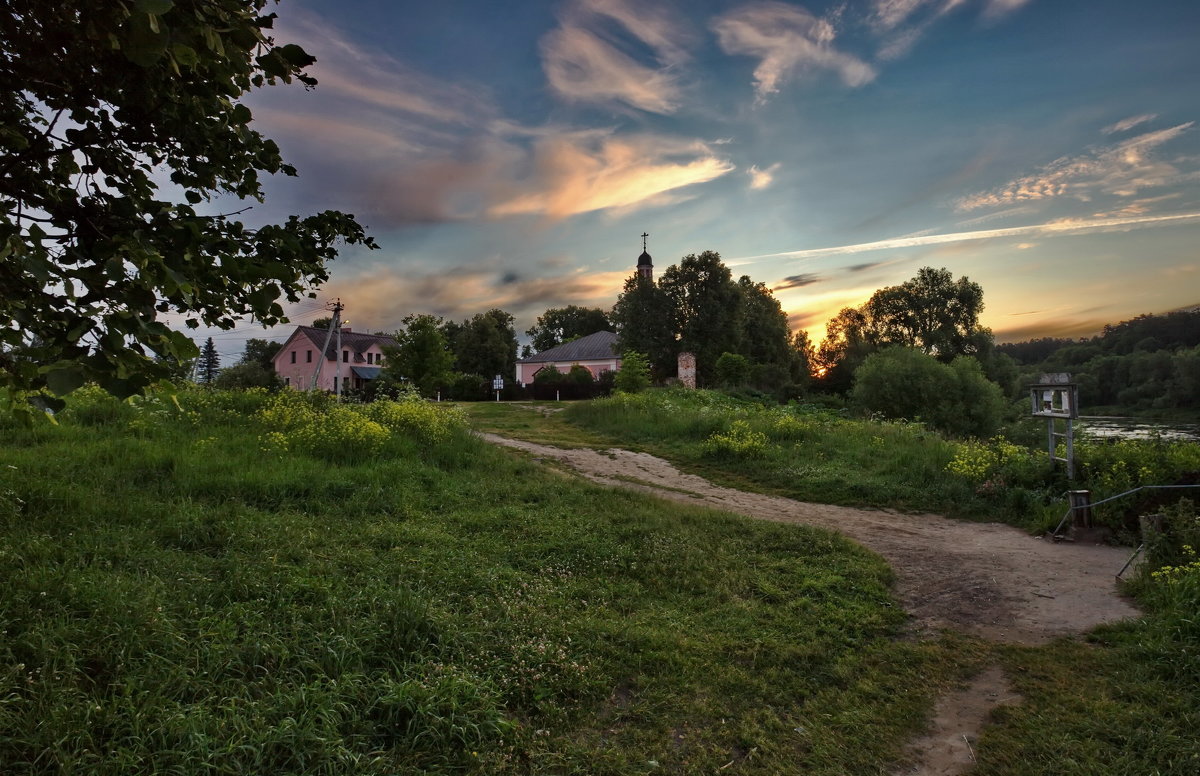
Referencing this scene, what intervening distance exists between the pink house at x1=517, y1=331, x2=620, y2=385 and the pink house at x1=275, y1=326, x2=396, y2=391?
11734 millimetres

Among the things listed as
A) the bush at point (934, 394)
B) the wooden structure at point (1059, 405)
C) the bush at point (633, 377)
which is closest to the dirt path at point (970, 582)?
the wooden structure at point (1059, 405)

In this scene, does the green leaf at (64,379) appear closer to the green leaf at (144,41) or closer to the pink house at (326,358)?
the green leaf at (144,41)

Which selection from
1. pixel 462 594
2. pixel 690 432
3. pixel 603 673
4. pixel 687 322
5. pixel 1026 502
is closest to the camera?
pixel 603 673

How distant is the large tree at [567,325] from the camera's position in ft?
221

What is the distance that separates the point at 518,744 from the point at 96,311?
8.42ft

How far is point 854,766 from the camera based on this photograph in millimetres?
2824

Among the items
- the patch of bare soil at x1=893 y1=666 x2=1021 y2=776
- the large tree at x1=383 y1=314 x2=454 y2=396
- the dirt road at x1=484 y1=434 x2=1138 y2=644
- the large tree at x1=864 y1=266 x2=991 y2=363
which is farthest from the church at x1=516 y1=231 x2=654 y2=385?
the patch of bare soil at x1=893 y1=666 x2=1021 y2=776

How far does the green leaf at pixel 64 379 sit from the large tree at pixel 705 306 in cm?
3395

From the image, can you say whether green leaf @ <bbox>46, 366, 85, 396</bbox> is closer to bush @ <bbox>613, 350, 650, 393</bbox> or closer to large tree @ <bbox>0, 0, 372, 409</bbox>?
large tree @ <bbox>0, 0, 372, 409</bbox>

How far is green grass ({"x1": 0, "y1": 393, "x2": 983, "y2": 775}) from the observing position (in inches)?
102

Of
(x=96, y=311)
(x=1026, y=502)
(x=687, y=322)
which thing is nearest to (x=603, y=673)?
(x=96, y=311)

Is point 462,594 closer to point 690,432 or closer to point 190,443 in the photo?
point 190,443

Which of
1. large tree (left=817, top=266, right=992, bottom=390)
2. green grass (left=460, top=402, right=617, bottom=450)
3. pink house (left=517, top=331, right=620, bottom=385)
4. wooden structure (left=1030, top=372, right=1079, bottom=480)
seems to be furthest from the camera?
pink house (left=517, top=331, right=620, bottom=385)

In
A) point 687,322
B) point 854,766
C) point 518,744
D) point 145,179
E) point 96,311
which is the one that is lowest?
point 854,766
